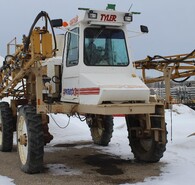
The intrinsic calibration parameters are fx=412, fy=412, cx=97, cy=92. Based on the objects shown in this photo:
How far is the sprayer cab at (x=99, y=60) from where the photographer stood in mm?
7402

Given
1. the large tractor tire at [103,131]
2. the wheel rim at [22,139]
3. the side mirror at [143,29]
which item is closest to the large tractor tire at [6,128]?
the wheel rim at [22,139]

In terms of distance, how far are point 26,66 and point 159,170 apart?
3391 millimetres

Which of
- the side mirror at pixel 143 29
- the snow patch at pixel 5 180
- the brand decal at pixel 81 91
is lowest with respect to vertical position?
the snow patch at pixel 5 180

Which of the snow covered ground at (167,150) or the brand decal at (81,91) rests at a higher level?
the brand decal at (81,91)

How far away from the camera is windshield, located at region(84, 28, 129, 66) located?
777 cm

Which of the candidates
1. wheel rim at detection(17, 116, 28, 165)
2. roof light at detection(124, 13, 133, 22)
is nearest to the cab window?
roof light at detection(124, 13, 133, 22)

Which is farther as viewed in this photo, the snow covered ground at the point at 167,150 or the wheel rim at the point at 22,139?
the wheel rim at the point at 22,139

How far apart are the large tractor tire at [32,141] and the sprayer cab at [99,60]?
0.83m

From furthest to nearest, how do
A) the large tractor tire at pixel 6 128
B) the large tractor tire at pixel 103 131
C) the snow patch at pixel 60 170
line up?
the large tractor tire at pixel 103 131
the large tractor tire at pixel 6 128
the snow patch at pixel 60 170

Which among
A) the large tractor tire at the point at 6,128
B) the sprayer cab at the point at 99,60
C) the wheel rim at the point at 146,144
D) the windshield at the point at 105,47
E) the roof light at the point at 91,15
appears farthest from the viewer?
the large tractor tire at the point at 6,128

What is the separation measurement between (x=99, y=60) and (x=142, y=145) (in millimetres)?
2349

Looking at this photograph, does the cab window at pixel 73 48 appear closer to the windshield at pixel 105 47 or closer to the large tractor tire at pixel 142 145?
the windshield at pixel 105 47

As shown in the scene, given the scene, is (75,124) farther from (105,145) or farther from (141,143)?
(141,143)

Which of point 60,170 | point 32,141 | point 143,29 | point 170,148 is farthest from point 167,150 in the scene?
point 32,141
